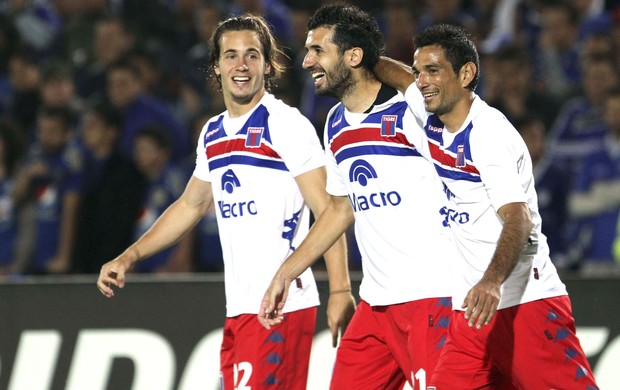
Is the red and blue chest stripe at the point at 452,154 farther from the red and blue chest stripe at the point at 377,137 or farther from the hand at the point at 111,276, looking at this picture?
the hand at the point at 111,276

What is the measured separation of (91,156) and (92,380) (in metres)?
3.14

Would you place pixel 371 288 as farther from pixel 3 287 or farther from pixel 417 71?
pixel 3 287

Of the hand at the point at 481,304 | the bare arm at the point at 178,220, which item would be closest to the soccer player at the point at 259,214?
the bare arm at the point at 178,220

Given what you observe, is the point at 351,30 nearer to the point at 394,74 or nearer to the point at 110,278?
the point at 394,74

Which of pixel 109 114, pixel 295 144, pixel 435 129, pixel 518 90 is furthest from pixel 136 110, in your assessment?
pixel 435 129

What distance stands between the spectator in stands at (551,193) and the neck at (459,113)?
12.6 ft

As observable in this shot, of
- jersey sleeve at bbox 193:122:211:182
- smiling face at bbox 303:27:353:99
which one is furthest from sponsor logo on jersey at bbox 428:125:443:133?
jersey sleeve at bbox 193:122:211:182

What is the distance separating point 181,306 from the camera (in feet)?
22.5

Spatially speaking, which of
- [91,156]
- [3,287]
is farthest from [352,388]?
[91,156]

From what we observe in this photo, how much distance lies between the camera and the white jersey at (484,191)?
4684mm

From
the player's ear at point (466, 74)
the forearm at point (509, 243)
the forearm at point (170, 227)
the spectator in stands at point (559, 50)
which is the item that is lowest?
the forearm at point (509, 243)

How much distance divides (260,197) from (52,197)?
4355mm

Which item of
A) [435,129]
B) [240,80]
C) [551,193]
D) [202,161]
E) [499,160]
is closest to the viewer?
[499,160]

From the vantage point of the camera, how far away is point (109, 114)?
9883mm
